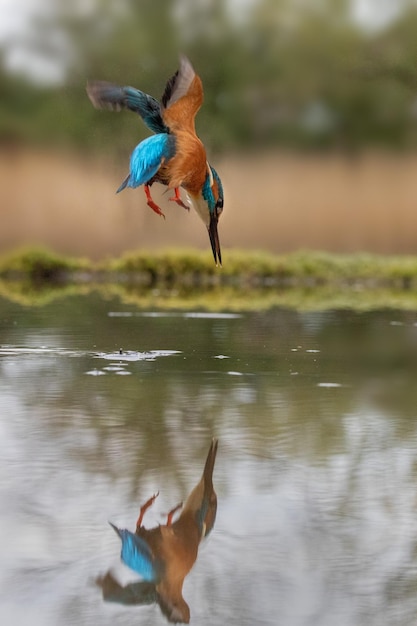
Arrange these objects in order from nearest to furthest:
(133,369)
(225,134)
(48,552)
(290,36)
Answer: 1. (48,552)
2. (133,369)
3. (225,134)
4. (290,36)

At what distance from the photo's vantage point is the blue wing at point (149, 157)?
350cm

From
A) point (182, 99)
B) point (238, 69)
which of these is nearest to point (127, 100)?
point (182, 99)

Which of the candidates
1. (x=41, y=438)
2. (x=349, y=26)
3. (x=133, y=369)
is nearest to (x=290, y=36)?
(x=349, y=26)

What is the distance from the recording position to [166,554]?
6.83ft

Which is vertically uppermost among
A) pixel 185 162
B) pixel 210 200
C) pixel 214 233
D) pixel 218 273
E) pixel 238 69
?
pixel 238 69

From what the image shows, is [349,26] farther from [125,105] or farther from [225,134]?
[125,105]

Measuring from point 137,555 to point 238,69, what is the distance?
11.6 meters

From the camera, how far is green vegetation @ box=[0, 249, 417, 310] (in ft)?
37.0

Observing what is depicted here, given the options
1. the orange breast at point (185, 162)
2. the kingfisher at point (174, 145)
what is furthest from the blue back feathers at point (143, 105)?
the orange breast at point (185, 162)

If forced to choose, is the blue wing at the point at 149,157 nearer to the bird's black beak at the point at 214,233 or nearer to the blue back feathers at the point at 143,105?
the blue back feathers at the point at 143,105

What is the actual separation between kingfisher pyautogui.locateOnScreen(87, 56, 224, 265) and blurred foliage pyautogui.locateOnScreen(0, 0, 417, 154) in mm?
8692

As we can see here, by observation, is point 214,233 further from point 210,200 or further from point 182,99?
point 182,99

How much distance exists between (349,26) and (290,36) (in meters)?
0.77

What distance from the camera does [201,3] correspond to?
13852 mm
